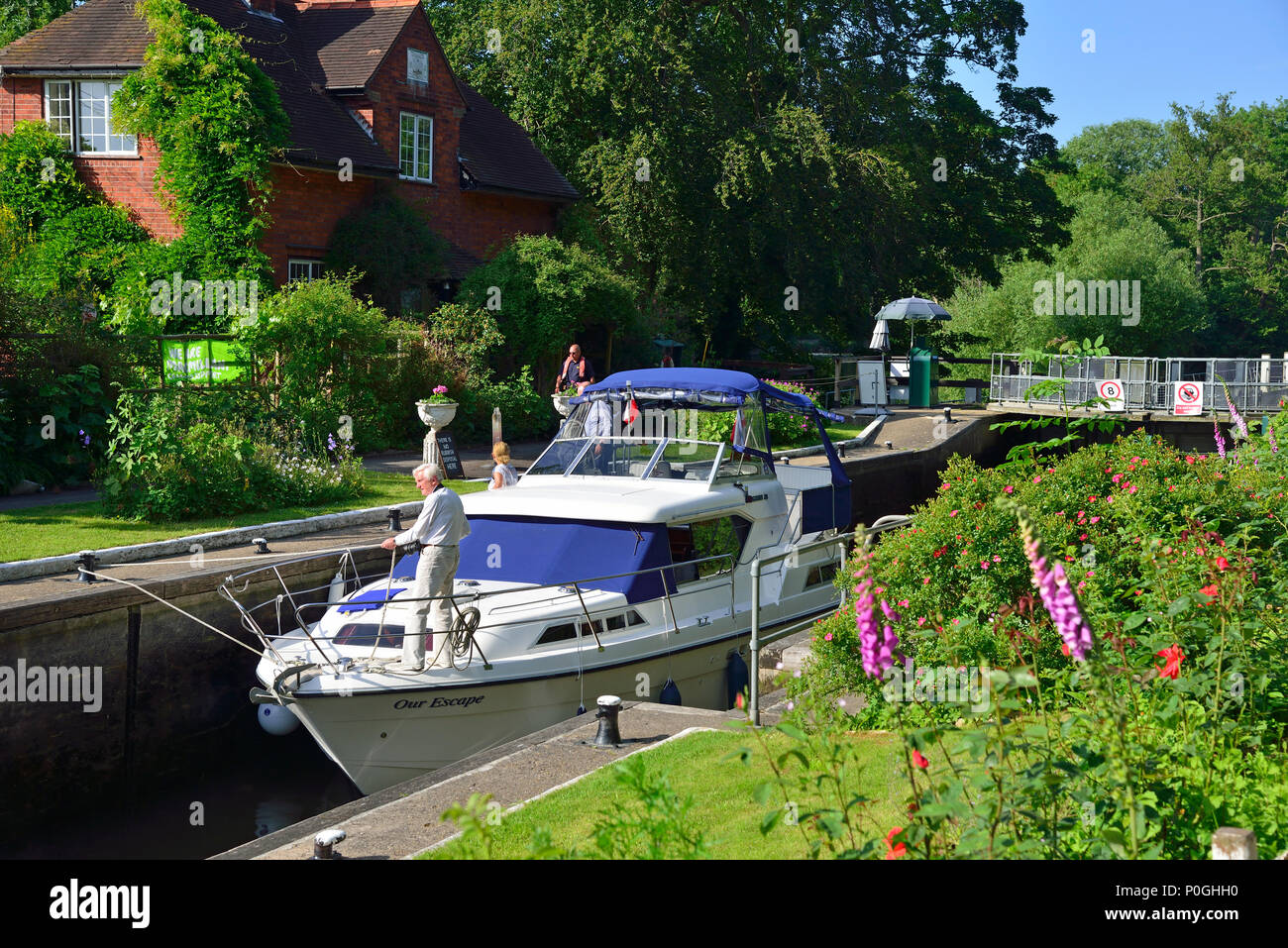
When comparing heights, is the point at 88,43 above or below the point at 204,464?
above

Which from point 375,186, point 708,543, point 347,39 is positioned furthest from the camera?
point 347,39

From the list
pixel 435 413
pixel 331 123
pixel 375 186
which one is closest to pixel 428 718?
pixel 435 413

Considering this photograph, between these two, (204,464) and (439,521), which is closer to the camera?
(439,521)

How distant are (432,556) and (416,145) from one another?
21199mm

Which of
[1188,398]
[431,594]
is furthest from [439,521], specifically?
[1188,398]

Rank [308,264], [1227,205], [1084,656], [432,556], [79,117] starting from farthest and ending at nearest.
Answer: [1227,205]
[308,264]
[79,117]
[432,556]
[1084,656]

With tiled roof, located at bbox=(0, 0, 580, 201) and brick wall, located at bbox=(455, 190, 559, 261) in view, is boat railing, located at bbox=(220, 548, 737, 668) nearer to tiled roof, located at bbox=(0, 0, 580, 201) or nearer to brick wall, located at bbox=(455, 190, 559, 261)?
tiled roof, located at bbox=(0, 0, 580, 201)

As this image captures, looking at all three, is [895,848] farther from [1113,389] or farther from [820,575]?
[1113,389]

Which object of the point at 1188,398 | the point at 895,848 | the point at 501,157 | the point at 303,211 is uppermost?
the point at 501,157

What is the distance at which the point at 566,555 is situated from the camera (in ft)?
39.1

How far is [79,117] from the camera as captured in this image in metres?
25.3

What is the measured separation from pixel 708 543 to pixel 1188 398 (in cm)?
2287
